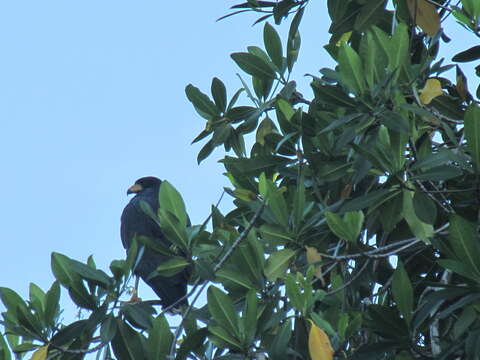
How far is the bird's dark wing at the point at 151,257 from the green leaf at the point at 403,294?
9.70ft

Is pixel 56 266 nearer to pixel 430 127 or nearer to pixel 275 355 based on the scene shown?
pixel 275 355

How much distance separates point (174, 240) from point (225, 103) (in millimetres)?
1076

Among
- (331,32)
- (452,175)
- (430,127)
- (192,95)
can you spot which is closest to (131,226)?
(192,95)

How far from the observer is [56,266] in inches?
137

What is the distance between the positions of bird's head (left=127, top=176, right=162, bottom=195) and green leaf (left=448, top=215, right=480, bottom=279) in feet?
18.4

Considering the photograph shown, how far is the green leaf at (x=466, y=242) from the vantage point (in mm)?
2902

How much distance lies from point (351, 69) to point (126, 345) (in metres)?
1.30

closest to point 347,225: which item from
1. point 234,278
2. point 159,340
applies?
point 234,278

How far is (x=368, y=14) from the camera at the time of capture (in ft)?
13.3

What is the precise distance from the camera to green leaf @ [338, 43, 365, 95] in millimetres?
3213

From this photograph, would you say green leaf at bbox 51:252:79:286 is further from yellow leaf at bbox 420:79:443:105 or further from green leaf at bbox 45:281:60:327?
yellow leaf at bbox 420:79:443:105

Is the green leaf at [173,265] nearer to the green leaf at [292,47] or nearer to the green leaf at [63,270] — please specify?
the green leaf at [63,270]

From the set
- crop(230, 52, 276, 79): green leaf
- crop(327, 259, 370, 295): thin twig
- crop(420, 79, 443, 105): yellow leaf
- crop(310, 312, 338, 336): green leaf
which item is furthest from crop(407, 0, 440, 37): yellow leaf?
crop(310, 312, 338, 336): green leaf

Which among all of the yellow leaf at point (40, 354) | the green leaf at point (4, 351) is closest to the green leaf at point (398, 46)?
the yellow leaf at point (40, 354)
